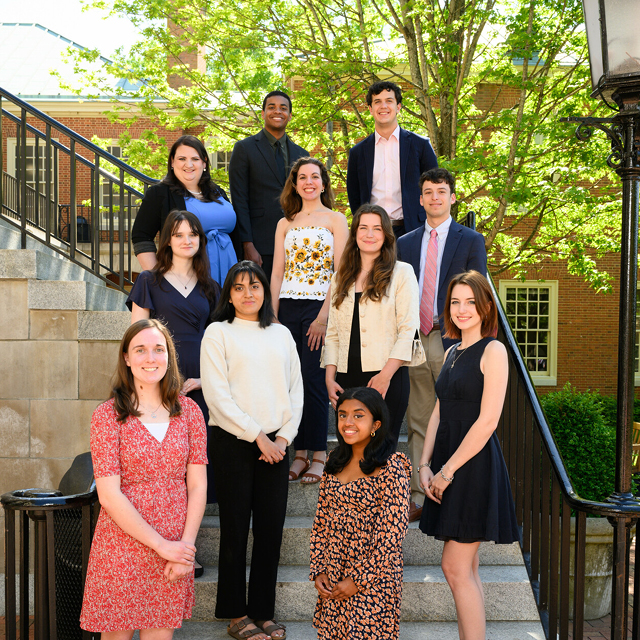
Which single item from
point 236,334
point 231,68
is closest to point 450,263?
point 236,334

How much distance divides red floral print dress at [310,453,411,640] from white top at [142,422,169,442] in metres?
0.72

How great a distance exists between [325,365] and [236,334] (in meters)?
0.60

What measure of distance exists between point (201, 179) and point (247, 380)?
147 centimetres

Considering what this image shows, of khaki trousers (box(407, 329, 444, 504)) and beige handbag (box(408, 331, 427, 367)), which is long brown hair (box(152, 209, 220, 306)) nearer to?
beige handbag (box(408, 331, 427, 367))

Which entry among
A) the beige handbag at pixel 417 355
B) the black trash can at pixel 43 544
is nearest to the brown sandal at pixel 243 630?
the black trash can at pixel 43 544

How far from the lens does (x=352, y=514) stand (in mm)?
2607

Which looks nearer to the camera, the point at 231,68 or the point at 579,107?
the point at 579,107

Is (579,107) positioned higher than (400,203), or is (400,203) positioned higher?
(579,107)

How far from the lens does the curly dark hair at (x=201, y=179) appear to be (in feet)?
12.3

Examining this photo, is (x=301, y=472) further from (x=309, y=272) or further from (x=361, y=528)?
(x=361, y=528)

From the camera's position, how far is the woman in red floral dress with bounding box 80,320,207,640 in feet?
7.88

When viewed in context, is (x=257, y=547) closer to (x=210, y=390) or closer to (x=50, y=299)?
(x=210, y=390)

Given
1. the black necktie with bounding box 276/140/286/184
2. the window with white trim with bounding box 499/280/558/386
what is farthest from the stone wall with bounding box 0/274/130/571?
the window with white trim with bounding box 499/280/558/386

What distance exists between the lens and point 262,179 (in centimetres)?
429
